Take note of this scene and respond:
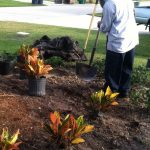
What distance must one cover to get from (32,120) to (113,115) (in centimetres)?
135

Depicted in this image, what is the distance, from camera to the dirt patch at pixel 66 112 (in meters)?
5.57

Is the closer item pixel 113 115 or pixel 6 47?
pixel 113 115

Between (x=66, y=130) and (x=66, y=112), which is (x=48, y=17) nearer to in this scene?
(x=66, y=112)

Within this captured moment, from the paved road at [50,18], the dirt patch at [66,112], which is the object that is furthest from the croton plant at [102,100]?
the paved road at [50,18]

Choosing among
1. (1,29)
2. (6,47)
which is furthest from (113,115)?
(1,29)

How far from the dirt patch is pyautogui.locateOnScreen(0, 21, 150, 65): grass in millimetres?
4127

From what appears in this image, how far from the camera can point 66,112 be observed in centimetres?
637

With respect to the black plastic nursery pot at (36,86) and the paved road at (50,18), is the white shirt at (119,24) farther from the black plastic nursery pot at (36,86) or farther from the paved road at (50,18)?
the paved road at (50,18)

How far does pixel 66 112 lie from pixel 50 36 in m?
9.91

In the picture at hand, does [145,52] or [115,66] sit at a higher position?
[115,66]

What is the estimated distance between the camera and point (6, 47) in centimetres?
1270

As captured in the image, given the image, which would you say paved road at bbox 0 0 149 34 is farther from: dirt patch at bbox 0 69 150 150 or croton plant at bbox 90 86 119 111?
croton plant at bbox 90 86 119 111

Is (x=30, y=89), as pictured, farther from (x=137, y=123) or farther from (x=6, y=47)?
(x=6, y=47)

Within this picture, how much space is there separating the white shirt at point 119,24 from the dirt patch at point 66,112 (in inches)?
34.8
